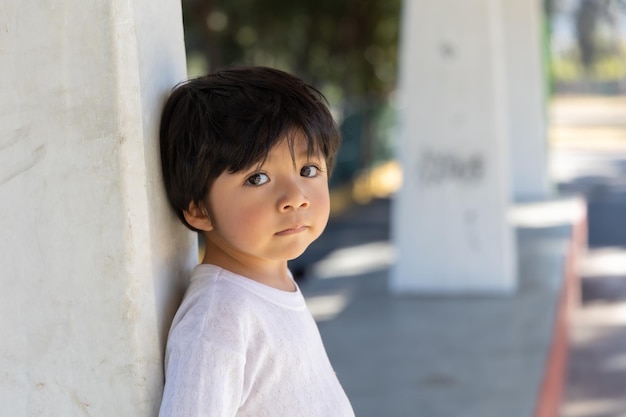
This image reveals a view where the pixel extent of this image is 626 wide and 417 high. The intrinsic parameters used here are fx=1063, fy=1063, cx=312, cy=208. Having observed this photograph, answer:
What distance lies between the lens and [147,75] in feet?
5.23

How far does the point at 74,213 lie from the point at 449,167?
21.5 feet

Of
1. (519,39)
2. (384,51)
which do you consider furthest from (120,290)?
(384,51)

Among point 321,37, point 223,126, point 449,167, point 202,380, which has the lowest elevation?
point 449,167

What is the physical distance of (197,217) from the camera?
5.74 feet

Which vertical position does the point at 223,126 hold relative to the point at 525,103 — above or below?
above

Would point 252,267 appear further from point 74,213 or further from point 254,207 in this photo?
point 74,213

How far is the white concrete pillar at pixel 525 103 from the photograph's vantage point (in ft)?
44.9

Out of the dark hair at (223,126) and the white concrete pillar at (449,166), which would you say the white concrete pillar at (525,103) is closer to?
the white concrete pillar at (449,166)

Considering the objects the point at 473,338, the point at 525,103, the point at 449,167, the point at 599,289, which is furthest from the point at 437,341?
the point at 525,103

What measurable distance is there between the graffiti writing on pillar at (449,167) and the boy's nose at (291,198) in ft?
20.5

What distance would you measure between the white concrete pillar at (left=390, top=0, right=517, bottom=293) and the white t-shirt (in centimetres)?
603

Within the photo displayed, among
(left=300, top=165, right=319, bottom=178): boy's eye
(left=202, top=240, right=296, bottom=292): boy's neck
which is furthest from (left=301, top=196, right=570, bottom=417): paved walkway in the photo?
(left=300, top=165, right=319, bottom=178): boy's eye

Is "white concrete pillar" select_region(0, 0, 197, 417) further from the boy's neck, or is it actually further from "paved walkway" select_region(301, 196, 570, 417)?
"paved walkway" select_region(301, 196, 570, 417)

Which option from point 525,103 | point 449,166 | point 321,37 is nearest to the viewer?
point 449,166
